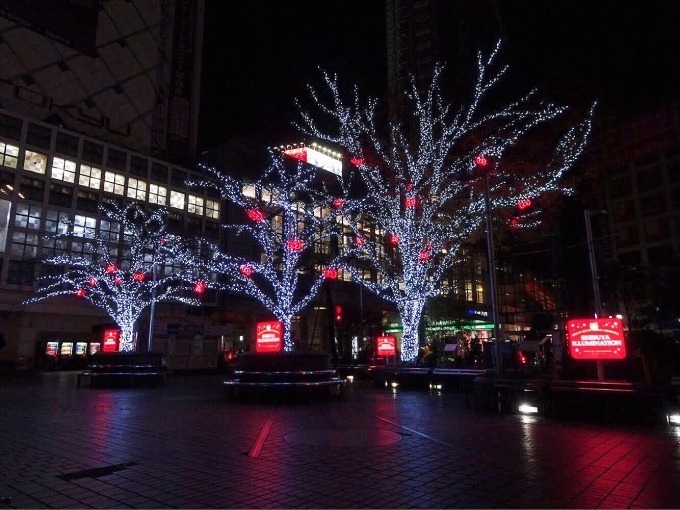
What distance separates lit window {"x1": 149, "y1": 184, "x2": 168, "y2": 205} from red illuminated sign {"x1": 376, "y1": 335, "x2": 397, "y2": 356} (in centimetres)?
3105

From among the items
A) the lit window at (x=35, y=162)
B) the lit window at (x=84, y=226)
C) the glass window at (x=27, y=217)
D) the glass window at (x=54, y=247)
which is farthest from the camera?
the lit window at (x=84, y=226)

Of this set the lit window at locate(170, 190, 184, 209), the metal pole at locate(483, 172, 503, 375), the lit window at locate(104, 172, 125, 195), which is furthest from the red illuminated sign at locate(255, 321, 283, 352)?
the lit window at locate(170, 190, 184, 209)

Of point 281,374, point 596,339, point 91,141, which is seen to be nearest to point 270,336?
point 281,374

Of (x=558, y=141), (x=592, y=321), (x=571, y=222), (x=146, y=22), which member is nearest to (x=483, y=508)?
(x=592, y=321)

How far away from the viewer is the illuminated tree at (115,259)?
36219mm

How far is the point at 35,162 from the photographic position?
41.4 m

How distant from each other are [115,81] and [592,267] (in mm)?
59743

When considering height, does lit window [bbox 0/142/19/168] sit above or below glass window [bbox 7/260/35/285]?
above

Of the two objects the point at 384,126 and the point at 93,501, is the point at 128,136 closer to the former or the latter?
the point at 384,126

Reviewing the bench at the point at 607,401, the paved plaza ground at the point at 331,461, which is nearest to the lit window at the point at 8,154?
the paved plaza ground at the point at 331,461

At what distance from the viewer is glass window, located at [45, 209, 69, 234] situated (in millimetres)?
41375

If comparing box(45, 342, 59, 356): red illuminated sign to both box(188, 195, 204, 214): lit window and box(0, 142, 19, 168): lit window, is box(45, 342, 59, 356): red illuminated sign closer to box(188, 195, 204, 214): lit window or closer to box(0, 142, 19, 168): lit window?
box(0, 142, 19, 168): lit window

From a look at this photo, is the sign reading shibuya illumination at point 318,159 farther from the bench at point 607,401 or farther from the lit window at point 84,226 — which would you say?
the bench at point 607,401

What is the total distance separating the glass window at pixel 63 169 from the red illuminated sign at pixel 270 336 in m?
30.5
